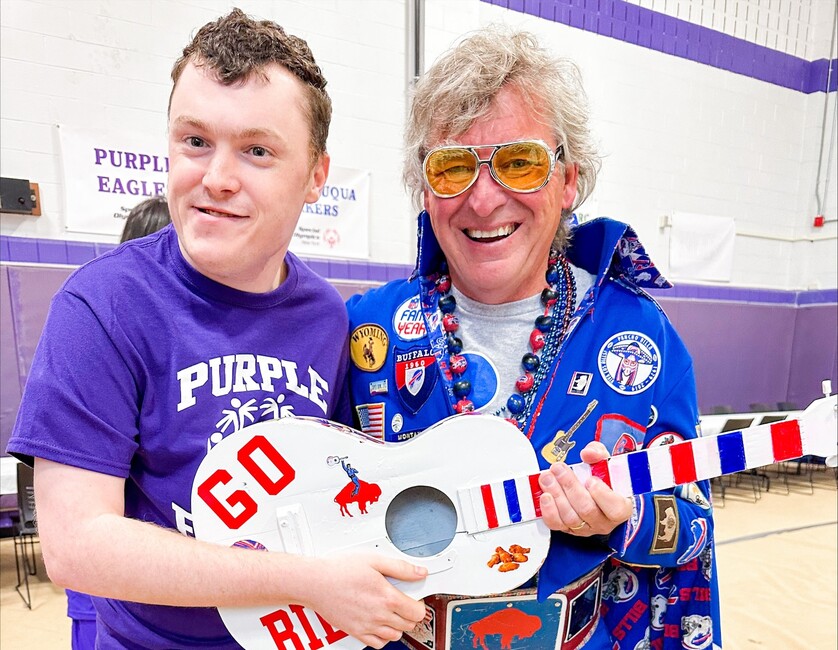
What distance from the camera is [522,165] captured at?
3.42ft

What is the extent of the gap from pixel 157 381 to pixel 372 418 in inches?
17.0

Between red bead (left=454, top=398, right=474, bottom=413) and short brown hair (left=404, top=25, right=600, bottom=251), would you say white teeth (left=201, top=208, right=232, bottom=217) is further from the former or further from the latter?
red bead (left=454, top=398, right=474, bottom=413)

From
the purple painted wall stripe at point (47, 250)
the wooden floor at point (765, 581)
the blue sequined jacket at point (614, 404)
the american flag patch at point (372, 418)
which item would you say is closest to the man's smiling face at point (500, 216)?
the blue sequined jacket at point (614, 404)

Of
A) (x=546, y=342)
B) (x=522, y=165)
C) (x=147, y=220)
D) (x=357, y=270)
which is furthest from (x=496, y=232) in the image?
(x=357, y=270)

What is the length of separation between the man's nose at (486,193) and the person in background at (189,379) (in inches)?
12.4

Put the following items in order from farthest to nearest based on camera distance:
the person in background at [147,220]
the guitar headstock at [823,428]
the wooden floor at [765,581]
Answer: the wooden floor at [765,581], the person in background at [147,220], the guitar headstock at [823,428]

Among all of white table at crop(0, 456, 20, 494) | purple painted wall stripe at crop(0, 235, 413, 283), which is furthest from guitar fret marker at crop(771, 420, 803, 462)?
white table at crop(0, 456, 20, 494)

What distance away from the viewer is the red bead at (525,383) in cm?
109

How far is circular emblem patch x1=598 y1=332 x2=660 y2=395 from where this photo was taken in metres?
1.04

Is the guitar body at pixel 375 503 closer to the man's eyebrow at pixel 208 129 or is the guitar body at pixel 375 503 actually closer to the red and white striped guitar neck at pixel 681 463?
the red and white striped guitar neck at pixel 681 463

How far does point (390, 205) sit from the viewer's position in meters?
4.90

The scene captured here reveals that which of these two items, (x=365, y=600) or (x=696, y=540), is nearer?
(x=365, y=600)

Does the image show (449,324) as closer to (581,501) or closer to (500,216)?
(500,216)

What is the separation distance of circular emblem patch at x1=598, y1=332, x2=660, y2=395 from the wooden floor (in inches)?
67.4
